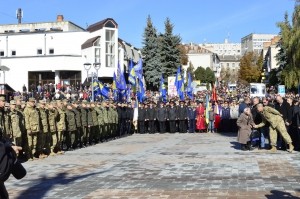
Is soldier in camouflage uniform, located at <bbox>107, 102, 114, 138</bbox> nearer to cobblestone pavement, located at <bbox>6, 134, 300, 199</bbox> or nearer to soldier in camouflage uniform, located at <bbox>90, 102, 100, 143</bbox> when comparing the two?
soldier in camouflage uniform, located at <bbox>90, 102, 100, 143</bbox>

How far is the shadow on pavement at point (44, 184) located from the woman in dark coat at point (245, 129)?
22.6 ft

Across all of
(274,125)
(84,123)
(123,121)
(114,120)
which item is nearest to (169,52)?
(123,121)

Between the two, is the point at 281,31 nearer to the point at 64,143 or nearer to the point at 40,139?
the point at 64,143

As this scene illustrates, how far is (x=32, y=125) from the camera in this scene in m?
16.0

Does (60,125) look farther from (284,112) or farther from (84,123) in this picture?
(284,112)

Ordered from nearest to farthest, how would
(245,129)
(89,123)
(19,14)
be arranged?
(245,129)
(89,123)
(19,14)

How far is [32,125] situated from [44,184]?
4964 mm

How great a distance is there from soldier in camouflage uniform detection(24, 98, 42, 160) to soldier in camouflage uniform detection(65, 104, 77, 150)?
2.81m

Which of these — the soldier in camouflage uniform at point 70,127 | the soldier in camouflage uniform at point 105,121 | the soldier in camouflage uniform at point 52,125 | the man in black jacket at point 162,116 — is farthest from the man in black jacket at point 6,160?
the man in black jacket at point 162,116

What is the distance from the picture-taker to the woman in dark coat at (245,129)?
17.9 meters

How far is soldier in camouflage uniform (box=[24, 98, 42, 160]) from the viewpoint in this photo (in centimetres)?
1592

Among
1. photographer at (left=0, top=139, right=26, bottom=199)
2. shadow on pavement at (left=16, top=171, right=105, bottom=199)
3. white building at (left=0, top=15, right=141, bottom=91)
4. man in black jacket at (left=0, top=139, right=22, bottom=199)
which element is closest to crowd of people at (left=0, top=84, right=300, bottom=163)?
shadow on pavement at (left=16, top=171, right=105, bottom=199)

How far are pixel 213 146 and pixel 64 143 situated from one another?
591cm

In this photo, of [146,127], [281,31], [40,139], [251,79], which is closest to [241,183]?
[40,139]
